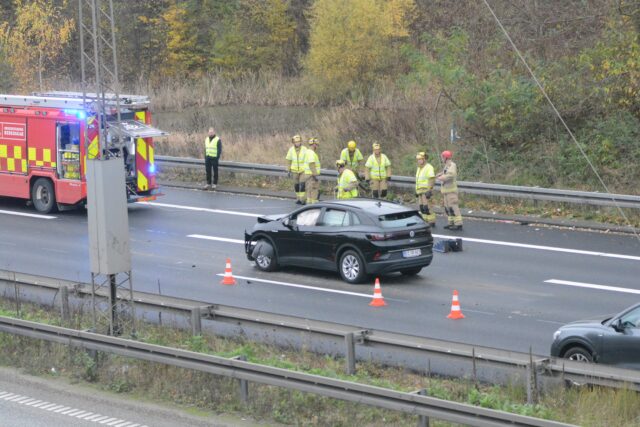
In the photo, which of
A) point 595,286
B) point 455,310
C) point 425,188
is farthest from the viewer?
point 425,188

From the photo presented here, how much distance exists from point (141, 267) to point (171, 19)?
49.1 metres

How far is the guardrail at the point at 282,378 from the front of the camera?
10701mm

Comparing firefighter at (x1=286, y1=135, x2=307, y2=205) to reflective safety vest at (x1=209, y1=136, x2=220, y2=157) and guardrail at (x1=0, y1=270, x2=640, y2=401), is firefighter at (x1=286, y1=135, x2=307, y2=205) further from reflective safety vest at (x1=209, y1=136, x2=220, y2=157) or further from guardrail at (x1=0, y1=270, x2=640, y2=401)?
guardrail at (x1=0, y1=270, x2=640, y2=401)

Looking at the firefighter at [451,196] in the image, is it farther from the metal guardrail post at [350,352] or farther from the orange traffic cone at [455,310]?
the metal guardrail post at [350,352]

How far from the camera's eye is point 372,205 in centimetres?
2081

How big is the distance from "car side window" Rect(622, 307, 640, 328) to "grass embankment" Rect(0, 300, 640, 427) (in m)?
1.79

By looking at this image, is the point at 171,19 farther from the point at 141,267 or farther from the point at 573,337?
the point at 573,337

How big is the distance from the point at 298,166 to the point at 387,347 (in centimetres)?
1530

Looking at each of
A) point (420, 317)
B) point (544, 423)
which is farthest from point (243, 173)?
point (544, 423)

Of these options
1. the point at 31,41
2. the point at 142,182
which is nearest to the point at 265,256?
the point at 142,182

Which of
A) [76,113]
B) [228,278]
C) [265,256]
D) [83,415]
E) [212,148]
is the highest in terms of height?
[76,113]

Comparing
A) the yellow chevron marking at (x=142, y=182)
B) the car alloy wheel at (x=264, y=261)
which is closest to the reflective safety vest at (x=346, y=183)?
the car alloy wheel at (x=264, y=261)

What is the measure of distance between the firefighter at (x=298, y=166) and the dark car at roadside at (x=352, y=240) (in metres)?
6.87

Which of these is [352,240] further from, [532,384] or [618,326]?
[532,384]
